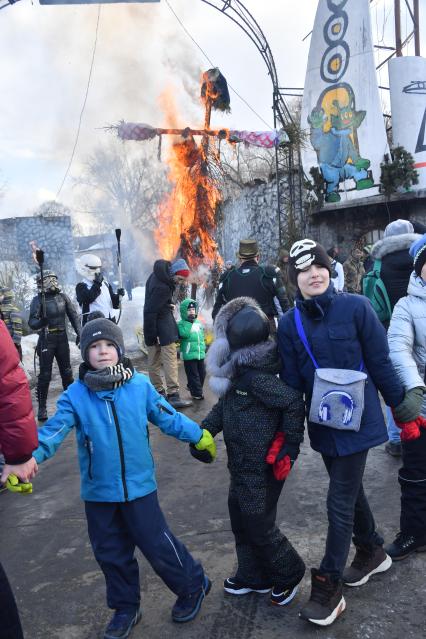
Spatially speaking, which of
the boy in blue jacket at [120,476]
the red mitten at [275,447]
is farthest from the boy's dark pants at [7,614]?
the red mitten at [275,447]

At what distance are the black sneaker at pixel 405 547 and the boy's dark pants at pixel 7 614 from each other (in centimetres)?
223

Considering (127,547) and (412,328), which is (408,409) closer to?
(412,328)

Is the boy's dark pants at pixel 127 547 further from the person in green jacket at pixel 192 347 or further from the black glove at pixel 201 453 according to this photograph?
the person in green jacket at pixel 192 347

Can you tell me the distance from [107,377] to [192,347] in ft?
15.4

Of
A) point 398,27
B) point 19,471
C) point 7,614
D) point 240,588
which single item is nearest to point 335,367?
point 240,588

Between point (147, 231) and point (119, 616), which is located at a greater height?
point (147, 231)

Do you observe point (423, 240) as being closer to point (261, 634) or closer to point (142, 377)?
point (142, 377)

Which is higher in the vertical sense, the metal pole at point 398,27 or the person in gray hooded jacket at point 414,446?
the metal pole at point 398,27

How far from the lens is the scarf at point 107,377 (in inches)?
108

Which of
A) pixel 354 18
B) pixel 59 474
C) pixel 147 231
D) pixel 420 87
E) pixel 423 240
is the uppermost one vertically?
pixel 354 18

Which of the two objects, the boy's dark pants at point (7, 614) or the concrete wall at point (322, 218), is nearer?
the boy's dark pants at point (7, 614)

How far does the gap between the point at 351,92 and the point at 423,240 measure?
13.1 m

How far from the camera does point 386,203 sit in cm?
1484

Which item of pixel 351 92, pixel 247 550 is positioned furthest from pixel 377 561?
pixel 351 92
